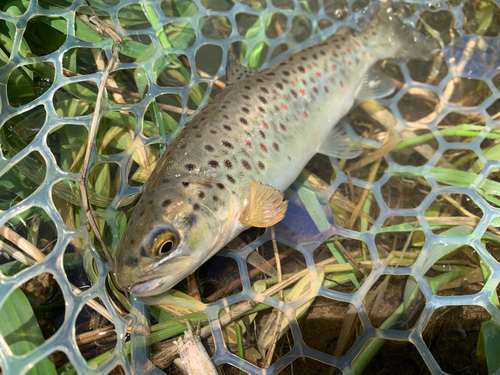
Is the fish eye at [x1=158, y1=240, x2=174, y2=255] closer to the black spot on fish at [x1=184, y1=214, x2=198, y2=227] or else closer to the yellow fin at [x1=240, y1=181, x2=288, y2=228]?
the black spot on fish at [x1=184, y1=214, x2=198, y2=227]

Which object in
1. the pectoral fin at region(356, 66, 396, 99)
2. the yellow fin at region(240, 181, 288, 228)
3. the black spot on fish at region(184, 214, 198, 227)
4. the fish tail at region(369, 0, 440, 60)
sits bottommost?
the yellow fin at region(240, 181, 288, 228)

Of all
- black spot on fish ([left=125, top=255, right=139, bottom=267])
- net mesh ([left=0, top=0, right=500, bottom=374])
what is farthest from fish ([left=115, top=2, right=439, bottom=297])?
net mesh ([left=0, top=0, right=500, bottom=374])

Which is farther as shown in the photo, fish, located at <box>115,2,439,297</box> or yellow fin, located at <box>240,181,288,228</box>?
yellow fin, located at <box>240,181,288,228</box>

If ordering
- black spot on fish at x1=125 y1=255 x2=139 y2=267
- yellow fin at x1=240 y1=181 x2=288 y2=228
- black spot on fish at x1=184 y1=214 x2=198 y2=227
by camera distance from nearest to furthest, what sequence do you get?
black spot on fish at x1=125 y1=255 x2=139 y2=267 < black spot on fish at x1=184 y1=214 x2=198 y2=227 < yellow fin at x1=240 y1=181 x2=288 y2=228

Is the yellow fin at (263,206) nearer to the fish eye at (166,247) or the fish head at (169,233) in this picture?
the fish head at (169,233)

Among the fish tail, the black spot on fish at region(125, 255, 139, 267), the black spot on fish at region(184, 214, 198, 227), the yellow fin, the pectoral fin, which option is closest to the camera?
the black spot on fish at region(125, 255, 139, 267)

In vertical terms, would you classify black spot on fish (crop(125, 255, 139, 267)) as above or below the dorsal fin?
below
